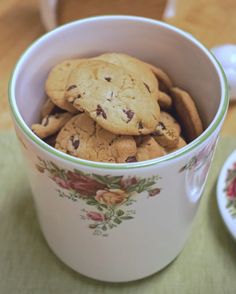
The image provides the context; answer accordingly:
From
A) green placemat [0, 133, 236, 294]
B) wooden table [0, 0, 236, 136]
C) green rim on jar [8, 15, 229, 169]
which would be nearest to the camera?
green rim on jar [8, 15, 229, 169]

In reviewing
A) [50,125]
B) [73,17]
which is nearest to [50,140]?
[50,125]

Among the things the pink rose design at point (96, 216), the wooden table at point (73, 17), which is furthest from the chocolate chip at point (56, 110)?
the wooden table at point (73, 17)

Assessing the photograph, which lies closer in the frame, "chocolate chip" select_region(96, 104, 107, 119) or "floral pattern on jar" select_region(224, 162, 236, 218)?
"chocolate chip" select_region(96, 104, 107, 119)

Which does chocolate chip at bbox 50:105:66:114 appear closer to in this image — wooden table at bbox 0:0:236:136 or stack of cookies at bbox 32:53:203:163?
stack of cookies at bbox 32:53:203:163

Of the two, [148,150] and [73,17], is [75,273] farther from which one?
[73,17]

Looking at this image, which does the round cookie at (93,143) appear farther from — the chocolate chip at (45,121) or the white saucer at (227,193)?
the white saucer at (227,193)

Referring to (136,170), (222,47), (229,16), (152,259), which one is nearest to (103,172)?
(136,170)

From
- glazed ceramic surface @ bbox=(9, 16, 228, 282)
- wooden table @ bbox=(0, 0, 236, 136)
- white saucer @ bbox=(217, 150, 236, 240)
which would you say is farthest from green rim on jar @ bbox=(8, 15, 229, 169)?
wooden table @ bbox=(0, 0, 236, 136)
